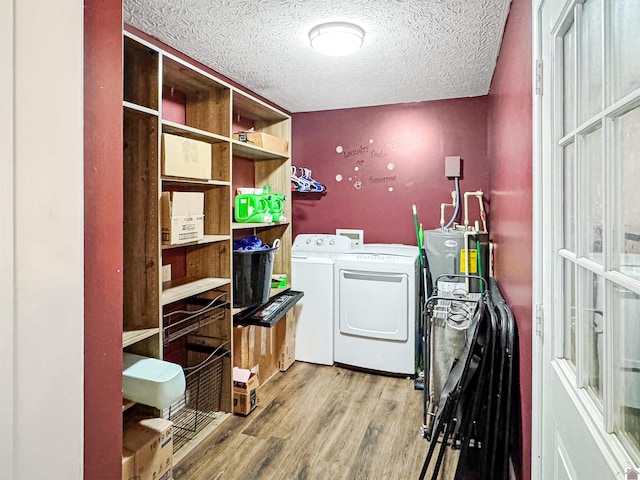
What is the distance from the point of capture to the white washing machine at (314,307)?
3.45 metres

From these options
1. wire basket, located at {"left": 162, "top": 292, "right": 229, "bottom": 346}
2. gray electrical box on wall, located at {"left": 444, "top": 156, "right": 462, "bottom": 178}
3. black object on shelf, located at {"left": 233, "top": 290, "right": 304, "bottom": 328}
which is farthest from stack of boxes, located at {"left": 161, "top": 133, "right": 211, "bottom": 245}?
gray electrical box on wall, located at {"left": 444, "top": 156, "right": 462, "bottom": 178}

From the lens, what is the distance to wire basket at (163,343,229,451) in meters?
2.54

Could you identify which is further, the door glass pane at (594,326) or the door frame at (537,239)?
the door frame at (537,239)

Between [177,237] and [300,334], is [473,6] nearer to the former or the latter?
[177,237]

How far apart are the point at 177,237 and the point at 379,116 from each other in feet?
8.22

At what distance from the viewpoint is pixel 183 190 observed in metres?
2.75

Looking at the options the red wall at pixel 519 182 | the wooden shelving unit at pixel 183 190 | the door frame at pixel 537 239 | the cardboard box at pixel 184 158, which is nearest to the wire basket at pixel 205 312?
the wooden shelving unit at pixel 183 190

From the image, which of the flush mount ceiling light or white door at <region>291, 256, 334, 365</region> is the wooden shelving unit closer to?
white door at <region>291, 256, 334, 365</region>

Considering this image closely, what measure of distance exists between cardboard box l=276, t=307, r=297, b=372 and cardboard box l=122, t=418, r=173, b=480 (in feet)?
4.85

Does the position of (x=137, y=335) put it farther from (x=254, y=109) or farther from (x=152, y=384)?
(x=254, y=109)

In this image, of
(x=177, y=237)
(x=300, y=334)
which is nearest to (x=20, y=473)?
(x=177, y=237)

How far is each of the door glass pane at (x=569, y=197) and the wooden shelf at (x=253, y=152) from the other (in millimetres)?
1987

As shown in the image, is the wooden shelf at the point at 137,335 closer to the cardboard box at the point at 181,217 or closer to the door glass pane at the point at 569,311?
the cardboard box at the point at 181,217

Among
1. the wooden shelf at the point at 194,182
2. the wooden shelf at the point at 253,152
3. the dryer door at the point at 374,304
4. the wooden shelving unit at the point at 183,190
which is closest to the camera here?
the wooden shelving unit at the point at 183,190
